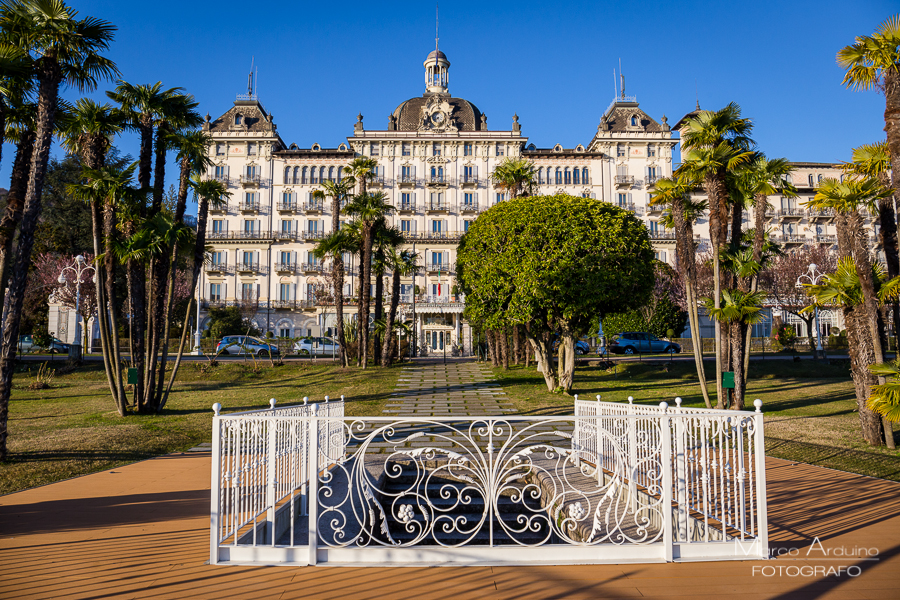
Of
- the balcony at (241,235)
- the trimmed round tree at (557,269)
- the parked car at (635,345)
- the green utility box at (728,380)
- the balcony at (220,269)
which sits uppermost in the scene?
the balcony at (241,235)

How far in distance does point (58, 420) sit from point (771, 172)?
744 inches

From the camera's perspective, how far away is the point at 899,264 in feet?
32.8

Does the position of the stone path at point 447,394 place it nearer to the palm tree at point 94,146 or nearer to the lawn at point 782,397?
the lawn at point 782,397

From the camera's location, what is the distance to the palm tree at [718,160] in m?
13.1

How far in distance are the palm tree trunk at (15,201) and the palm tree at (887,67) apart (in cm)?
1372

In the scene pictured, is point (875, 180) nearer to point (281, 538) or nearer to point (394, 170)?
point (281, 538)

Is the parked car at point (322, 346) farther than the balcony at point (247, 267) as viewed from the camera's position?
No

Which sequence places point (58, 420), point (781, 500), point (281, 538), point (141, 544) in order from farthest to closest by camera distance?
1. point (58, 420)
2. point (781, 500)
3. point (281, 538)
4. point (141, 544)

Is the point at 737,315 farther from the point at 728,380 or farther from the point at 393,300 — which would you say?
the point at 393,300

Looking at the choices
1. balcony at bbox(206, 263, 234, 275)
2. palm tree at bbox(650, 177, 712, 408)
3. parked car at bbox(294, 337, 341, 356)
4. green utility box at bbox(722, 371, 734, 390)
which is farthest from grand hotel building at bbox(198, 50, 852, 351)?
green utility box at bbox(722, 371, 734, 390)

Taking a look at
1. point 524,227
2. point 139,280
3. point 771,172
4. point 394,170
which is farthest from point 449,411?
point 394,170

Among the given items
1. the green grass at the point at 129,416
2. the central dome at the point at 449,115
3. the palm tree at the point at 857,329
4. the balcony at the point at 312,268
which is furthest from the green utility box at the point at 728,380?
the central dome at the point at 449,115

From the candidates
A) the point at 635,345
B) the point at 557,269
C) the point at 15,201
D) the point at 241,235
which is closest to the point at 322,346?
the point at 241,235

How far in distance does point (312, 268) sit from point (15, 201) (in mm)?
40763
